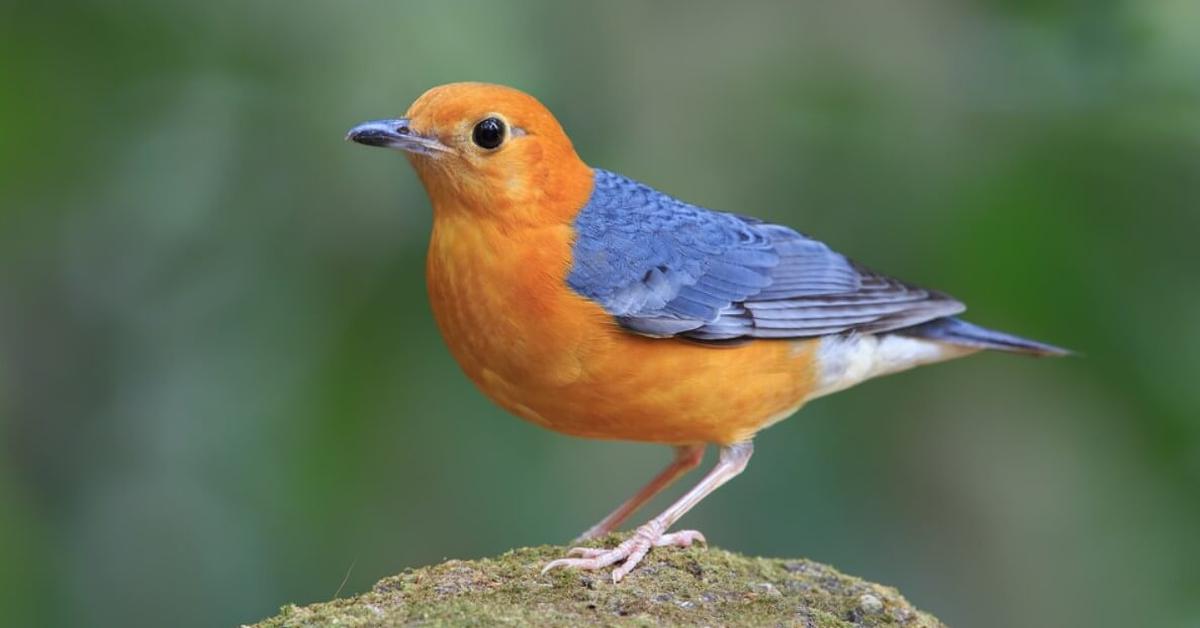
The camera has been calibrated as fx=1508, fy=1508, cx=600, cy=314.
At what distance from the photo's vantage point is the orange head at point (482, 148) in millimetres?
5582

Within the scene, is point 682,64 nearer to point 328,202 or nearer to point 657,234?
point 657,234

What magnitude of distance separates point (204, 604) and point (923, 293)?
3441mm

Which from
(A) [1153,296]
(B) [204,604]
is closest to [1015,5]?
(A) [1153,296]

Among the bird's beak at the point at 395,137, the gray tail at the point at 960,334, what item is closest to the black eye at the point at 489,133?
the bird's beak at the point at 395,137

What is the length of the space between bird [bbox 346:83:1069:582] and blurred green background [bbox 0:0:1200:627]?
337mm

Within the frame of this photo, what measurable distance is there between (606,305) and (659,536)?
89 centimetres

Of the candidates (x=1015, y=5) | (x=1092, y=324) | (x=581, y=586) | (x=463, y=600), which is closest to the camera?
(x=463, y=600)

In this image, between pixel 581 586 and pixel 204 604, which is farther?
pixel 204 604

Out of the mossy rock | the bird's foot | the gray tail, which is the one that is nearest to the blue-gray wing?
the gray tail

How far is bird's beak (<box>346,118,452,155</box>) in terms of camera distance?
5.46 metres

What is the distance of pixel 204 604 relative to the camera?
6555 millimetres

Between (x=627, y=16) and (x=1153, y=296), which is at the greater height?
(x=627, y=16)

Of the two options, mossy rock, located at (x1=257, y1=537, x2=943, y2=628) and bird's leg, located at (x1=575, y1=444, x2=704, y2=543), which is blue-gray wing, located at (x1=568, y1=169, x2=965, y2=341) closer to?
bird's leg, located at (x1=575, y1=444, x2=704, y2=543)

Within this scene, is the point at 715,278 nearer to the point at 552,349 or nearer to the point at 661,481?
the point at 661,481
